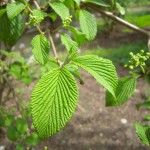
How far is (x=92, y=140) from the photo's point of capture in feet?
8.00

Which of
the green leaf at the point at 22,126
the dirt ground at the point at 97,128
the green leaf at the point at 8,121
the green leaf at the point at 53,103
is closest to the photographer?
the green leaf at the point at 53,103

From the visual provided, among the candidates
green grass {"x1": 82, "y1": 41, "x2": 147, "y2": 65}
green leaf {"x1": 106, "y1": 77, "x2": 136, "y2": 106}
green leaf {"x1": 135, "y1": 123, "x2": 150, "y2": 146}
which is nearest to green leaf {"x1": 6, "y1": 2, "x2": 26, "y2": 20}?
green leaf {"x1": 106, "y1": 77, "x2": 136, "y2": 106}

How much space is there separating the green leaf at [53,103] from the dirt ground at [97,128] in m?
1.58

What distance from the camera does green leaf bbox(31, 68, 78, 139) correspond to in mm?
544

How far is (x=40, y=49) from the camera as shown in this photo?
70 centimetres

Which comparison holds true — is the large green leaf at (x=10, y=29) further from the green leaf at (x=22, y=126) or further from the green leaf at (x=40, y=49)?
the green leaf at (x=22, y=126)

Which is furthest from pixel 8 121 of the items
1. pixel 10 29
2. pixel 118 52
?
pixel 118 52

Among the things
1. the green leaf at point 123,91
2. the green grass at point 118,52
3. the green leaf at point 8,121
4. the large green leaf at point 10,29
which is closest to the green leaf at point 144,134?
the green leaf at point 123,91

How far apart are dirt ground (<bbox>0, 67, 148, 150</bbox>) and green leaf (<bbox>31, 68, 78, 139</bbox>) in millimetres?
1580

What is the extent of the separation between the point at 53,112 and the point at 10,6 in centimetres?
35

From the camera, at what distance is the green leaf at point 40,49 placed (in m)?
0.69

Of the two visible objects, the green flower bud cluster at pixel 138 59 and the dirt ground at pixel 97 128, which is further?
the dirt ground at pixel 97 128

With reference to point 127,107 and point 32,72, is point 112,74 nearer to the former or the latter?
point 127,107

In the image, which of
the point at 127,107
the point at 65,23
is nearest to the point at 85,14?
the point at 65,23
